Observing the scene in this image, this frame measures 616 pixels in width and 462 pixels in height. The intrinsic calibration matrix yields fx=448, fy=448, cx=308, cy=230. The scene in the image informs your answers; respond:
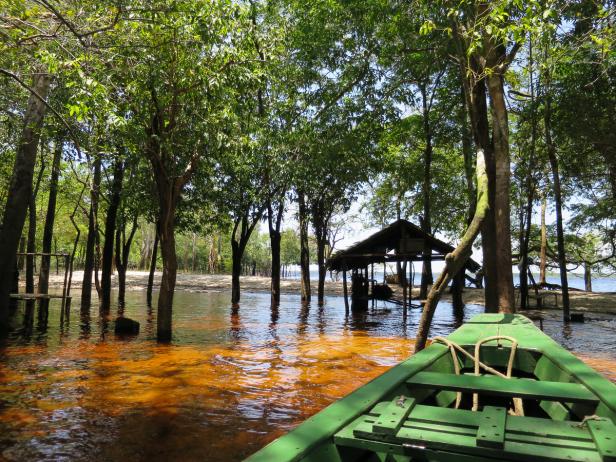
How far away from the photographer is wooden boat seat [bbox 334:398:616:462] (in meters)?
1.98

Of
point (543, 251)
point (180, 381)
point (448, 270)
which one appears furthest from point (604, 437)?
point (543, 251)

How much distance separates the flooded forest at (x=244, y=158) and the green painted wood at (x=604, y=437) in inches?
73.7

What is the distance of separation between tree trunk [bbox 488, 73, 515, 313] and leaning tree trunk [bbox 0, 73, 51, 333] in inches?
394

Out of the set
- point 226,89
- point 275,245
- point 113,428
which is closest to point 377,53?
point 226,89

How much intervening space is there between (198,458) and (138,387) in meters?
2.99

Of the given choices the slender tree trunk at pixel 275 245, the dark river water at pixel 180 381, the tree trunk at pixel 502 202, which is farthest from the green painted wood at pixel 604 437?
the slender tree trunk at pixel 275 245

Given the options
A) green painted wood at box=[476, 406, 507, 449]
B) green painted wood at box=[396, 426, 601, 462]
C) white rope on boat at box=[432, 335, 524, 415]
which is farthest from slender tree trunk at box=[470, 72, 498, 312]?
green painted wood at box=[396, 426, 601, 462]

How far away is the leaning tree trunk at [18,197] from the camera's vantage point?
1058 centimetres

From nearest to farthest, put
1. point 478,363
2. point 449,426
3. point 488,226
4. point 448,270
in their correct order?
point 449,426
point 478,363
point 448,270
point 488,226

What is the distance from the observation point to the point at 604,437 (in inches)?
79.9

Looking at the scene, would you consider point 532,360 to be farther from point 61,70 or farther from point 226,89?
point 61,70

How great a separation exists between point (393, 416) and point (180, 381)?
6106mm

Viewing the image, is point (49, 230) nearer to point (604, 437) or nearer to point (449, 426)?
point (449, 426)

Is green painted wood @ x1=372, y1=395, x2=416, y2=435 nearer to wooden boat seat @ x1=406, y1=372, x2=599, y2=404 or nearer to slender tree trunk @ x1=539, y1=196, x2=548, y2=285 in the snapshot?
wooden boat seat @ x1=406, y1=372, x2=599, y2=404
